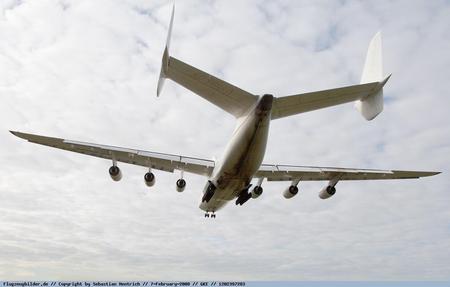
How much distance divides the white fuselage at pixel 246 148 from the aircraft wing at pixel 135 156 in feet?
6.35

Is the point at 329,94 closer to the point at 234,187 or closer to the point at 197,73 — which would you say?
the point at 197,73

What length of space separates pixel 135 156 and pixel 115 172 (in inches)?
39.2

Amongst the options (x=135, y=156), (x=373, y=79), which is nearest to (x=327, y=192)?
(x=373, y=79)

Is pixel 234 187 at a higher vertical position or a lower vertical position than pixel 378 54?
lower

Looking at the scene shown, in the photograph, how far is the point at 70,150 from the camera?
582 inches

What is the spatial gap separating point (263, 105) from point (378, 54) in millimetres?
4376

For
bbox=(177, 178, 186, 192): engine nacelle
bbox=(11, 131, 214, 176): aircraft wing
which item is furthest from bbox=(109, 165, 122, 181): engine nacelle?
bbox=(177, 178, 186, 192): engine nacelle

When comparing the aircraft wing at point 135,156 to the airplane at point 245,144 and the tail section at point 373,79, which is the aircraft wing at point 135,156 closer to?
the airplane at point 245,144

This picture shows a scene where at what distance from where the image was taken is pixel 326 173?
16.4 meters

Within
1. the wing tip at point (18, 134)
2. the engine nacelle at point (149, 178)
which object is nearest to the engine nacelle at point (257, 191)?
the engine nacelle at point (149, 178)

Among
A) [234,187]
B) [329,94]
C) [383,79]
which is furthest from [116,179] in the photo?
[383,79]

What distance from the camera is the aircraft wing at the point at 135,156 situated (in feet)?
46.2

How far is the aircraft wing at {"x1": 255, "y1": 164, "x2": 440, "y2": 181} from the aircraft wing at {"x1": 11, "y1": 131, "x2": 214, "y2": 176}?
8.33ft

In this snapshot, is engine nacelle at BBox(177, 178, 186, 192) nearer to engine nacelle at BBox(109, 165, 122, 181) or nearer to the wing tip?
engine nacelle at BBox(109, 165, 122, 181)
